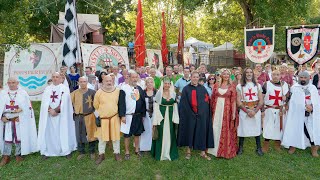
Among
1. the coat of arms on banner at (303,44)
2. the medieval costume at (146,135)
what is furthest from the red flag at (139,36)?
the coat of arms on banner at (303,44)

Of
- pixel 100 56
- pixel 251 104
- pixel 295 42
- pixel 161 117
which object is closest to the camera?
pixel 161 117

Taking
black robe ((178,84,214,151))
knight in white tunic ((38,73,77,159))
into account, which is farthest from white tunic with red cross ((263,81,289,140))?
knight in white tunic ((38,73,77,159))

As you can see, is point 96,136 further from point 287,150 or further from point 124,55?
point 124,55

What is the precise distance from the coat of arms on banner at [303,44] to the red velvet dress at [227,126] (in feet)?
13.5

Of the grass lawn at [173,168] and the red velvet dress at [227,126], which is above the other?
the red velvet dress at [227,126]

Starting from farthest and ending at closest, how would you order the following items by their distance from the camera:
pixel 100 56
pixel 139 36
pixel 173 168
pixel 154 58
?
pixel 154 58 < pixel 100 56 < pixel 139 36 < pixel 173 168

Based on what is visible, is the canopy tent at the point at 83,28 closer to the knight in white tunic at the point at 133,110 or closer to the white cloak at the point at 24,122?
the white cloak at the point at 24,122

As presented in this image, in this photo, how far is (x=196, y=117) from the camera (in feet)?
17.8

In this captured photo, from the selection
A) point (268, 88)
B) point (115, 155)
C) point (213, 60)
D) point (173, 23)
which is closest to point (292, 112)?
point (268, 88)

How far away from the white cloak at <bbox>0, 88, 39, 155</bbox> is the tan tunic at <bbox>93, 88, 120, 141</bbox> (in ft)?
4.94

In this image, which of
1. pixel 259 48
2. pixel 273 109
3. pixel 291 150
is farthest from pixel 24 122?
pixel 259 48

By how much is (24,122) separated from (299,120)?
5471 millimetres

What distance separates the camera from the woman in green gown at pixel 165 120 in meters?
5.41

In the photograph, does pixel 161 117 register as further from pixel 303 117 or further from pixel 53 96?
pixel 303 117
